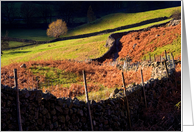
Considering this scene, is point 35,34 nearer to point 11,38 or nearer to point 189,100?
point 11,38

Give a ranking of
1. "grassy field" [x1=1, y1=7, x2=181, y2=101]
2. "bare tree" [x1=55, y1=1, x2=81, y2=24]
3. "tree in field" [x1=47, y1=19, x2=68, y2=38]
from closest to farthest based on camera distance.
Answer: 1. "grassy field" [x1=1, y1=7, x2=181, y2=101]
2. "tree in field" [x1=47, y1=19, x2=68, y2=38]
3. "bare tree" [x1=55, y1=1, x2=81, y2=24]

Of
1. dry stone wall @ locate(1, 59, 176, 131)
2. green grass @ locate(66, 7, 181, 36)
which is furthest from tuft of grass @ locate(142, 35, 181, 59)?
green grass @ locate(66, 7, 181, 36)

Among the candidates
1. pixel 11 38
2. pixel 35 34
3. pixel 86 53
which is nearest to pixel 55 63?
pixel 86 53

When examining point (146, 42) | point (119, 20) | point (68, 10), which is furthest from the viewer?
point (68, 10)

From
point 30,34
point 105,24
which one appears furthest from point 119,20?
point 30,34

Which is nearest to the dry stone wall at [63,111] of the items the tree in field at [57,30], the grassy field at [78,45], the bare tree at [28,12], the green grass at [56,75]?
the green grass at [56,75]

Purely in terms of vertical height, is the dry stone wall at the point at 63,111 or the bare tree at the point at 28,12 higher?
the bare tree at the point at 28,12

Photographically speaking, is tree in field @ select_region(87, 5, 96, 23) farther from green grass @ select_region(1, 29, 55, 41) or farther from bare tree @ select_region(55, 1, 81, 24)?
green grass @ select_region(1, 29, 55, 41)

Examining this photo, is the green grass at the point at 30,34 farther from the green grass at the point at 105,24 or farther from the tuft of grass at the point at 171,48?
the tuft of grass at the point at 171,48

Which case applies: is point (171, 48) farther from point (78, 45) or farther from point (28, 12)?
point (28, 12)

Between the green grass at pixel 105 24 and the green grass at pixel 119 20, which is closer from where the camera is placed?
the green grass at pixel 105 24

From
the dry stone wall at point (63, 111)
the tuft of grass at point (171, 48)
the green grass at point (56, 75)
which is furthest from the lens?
the tuft of grass at point (171, 48)

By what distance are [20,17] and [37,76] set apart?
2111 inches

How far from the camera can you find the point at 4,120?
23.0 feet
